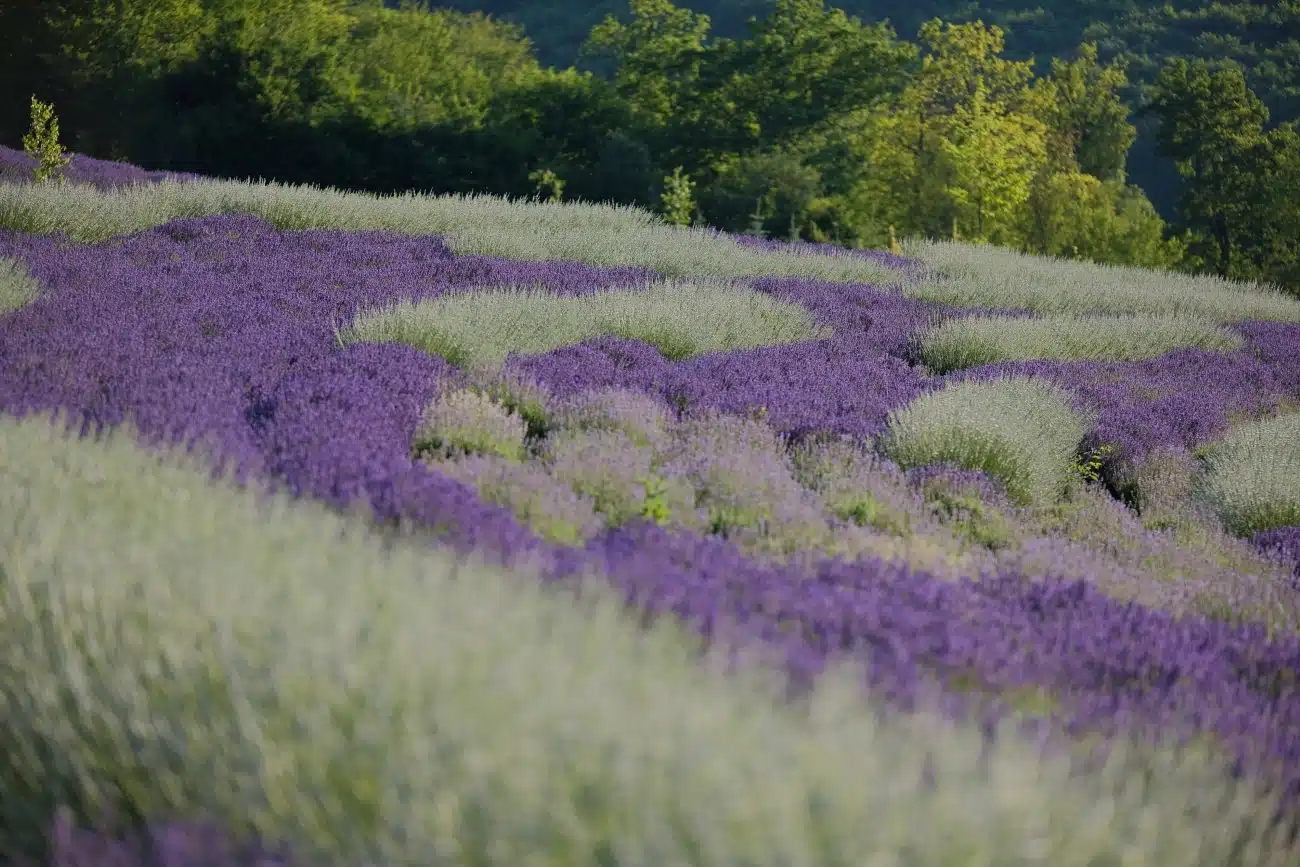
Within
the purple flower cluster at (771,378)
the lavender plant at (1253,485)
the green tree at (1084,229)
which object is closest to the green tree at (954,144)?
the green tree at (1084,229)

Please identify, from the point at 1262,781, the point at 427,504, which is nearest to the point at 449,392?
the point at 427,504

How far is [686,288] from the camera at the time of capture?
768 centimetres

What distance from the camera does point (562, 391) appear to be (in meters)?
5.04

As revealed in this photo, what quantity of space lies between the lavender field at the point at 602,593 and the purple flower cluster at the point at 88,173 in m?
5.23

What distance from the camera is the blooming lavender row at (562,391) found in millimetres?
2564

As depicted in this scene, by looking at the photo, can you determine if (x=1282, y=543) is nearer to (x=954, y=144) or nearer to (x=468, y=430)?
(x=468, y=430)

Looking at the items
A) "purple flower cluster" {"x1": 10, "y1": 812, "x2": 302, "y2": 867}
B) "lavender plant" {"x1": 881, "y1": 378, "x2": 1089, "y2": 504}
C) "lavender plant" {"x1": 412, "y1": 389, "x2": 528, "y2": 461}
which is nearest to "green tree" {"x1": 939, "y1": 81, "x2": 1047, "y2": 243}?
"lavender plant" {"x1": 881, "y1": 378, "x2": 1089, "y2": 504}

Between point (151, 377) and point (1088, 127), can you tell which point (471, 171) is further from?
point (1088, 127)

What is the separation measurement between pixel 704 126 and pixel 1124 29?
44041 mm

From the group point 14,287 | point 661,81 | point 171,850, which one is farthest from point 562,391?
point 661,81

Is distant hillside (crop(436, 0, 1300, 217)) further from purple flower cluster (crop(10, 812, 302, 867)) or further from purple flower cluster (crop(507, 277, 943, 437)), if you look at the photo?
purple flower cluster (crop(10, 812, 302, 867))

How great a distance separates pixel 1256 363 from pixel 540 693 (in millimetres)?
8340

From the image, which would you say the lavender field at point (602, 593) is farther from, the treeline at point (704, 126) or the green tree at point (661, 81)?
the green tree at point (661, 81)

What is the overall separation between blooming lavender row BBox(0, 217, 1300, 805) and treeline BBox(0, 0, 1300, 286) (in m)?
17.0
